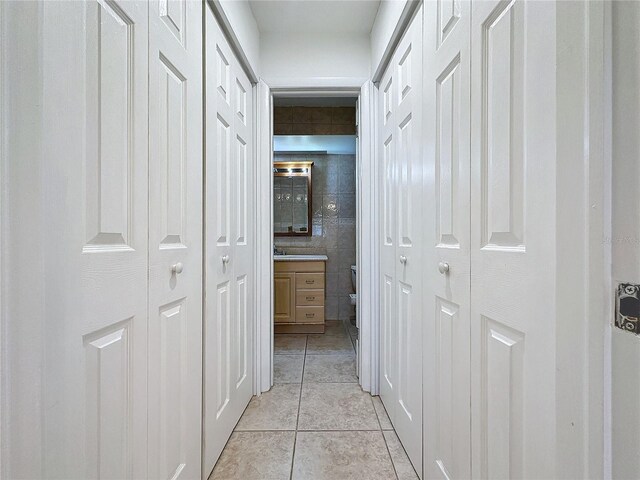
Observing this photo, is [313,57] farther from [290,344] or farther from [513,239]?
[290,344]

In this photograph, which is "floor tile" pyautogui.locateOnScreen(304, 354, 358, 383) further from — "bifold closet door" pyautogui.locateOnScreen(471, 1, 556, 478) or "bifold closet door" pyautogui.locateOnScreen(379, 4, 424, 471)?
"bifold closet door" pyautogui.locateOnScreen(471, 1, 556, 478)

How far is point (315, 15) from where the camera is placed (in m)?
1.97

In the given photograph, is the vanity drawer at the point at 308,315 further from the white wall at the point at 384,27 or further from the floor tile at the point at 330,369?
the white wall at the point at 384,27

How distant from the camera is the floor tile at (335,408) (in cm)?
173

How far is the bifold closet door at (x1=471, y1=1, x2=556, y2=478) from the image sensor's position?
61 cm

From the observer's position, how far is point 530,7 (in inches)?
26.0

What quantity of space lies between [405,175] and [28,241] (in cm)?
134

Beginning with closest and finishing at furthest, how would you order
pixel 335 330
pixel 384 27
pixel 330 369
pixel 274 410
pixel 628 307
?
1. pixel 628 307
2. pixel 384 27
3. pixel 274 410
4. pixel 330 369
5. pixel 335 330

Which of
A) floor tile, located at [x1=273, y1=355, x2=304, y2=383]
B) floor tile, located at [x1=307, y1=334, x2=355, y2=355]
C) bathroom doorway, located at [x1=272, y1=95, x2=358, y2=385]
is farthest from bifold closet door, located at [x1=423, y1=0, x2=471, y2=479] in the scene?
floor tile, located at [x1=307, y1=334, x2=355, y2=355]

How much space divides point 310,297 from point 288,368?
1.06 m

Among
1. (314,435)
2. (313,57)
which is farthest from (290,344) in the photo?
(313,57)

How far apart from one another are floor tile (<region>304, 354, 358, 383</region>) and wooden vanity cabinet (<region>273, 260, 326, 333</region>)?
730mm

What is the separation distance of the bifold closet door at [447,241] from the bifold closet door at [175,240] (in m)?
0.88

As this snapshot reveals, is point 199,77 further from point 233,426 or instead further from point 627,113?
point 233,426
